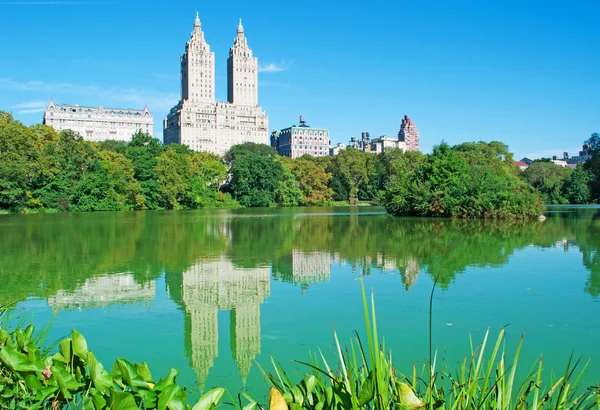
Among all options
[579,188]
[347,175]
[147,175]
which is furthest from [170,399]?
[579,188]

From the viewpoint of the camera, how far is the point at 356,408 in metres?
2.11

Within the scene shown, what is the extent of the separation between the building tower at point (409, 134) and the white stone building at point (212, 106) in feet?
196

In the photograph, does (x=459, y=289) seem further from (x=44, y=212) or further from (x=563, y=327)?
(x=44, y=212)

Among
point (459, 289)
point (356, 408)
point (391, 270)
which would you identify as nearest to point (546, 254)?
point (391, 270)

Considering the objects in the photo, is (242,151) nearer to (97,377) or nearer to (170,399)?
(97,377)

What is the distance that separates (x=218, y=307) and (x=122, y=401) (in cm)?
500

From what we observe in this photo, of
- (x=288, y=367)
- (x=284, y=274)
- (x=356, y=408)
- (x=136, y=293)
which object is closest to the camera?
(x=356, y=408)

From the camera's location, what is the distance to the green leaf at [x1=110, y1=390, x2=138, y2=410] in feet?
7.09

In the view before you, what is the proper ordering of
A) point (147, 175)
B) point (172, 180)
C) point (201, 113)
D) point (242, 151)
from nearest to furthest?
point (147, 175), point (172, 180), point (242, 151), point (201, 113)

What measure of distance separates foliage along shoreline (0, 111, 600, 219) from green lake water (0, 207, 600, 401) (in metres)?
13.9

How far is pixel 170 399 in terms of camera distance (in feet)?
7.50

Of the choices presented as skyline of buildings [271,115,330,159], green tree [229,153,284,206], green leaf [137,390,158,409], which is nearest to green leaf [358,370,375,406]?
green leaf [137,390,158,409]

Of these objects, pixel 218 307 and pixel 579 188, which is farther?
pixel 579 188

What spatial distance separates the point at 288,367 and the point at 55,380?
2457 millimetres
